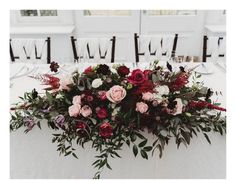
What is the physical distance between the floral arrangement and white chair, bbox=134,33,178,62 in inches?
50.3

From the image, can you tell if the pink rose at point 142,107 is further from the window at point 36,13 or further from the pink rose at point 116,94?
the window at point 36,13

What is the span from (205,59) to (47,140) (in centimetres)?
159

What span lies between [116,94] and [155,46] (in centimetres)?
152

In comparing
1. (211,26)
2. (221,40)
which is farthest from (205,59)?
Result: (211,26)

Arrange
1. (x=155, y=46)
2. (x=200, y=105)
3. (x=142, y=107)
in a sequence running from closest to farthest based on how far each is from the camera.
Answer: (x=142, y=107)
(x=200, y=105)
(x=155, y=46)

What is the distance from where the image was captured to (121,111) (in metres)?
0.92

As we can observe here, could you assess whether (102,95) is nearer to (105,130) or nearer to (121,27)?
(105,130)

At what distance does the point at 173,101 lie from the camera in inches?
35.6

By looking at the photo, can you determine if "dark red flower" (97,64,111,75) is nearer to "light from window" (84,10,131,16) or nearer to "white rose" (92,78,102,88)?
"white rose" (92,78,102,88)

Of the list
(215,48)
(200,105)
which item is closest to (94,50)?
(215,48)

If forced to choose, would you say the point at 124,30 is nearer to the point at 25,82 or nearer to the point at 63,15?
the point at 63,15

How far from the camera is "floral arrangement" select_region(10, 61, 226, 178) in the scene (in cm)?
91

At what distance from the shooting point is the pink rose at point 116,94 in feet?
2.89

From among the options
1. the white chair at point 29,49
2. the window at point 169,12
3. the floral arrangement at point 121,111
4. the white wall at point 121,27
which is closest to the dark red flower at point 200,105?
the floral arrangement at point 121,111
